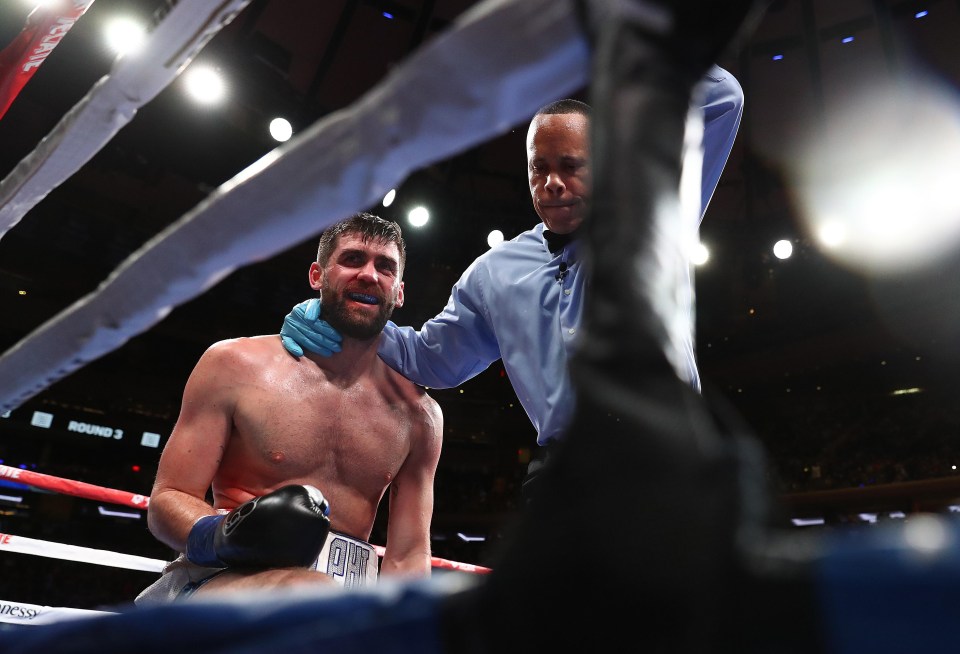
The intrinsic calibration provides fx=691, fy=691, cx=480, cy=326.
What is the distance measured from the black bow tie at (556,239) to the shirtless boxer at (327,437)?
0.60 metres

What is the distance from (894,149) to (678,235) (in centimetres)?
895

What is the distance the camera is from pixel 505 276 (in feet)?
5.36

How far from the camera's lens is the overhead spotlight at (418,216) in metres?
7.59

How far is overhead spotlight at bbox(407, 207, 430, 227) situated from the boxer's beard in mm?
5716

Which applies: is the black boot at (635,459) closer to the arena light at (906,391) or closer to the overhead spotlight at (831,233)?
the overhead spotlight at (831,233)

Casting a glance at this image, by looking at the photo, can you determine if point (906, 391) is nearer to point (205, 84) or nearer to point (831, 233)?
point (831, 233)

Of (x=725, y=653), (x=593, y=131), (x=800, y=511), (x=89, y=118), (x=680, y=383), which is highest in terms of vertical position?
(x=800, y=511)

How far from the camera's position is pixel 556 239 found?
1.55 meters

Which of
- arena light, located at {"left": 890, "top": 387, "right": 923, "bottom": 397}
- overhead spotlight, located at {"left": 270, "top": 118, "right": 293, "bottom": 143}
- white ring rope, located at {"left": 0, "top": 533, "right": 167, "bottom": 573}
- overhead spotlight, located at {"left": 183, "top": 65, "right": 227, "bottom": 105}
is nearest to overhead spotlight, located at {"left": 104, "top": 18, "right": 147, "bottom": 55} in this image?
overhead spotlight, located at {"left": 183, "top": 65, "right": 227, "bottom": 105}

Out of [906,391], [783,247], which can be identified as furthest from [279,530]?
[906,391]

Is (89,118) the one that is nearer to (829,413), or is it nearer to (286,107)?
(286,107)

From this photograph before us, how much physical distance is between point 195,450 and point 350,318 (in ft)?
1.73

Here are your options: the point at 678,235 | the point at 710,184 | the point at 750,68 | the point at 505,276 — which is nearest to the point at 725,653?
the point at 678,235

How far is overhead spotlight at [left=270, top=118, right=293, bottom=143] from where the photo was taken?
6520 millimetres
